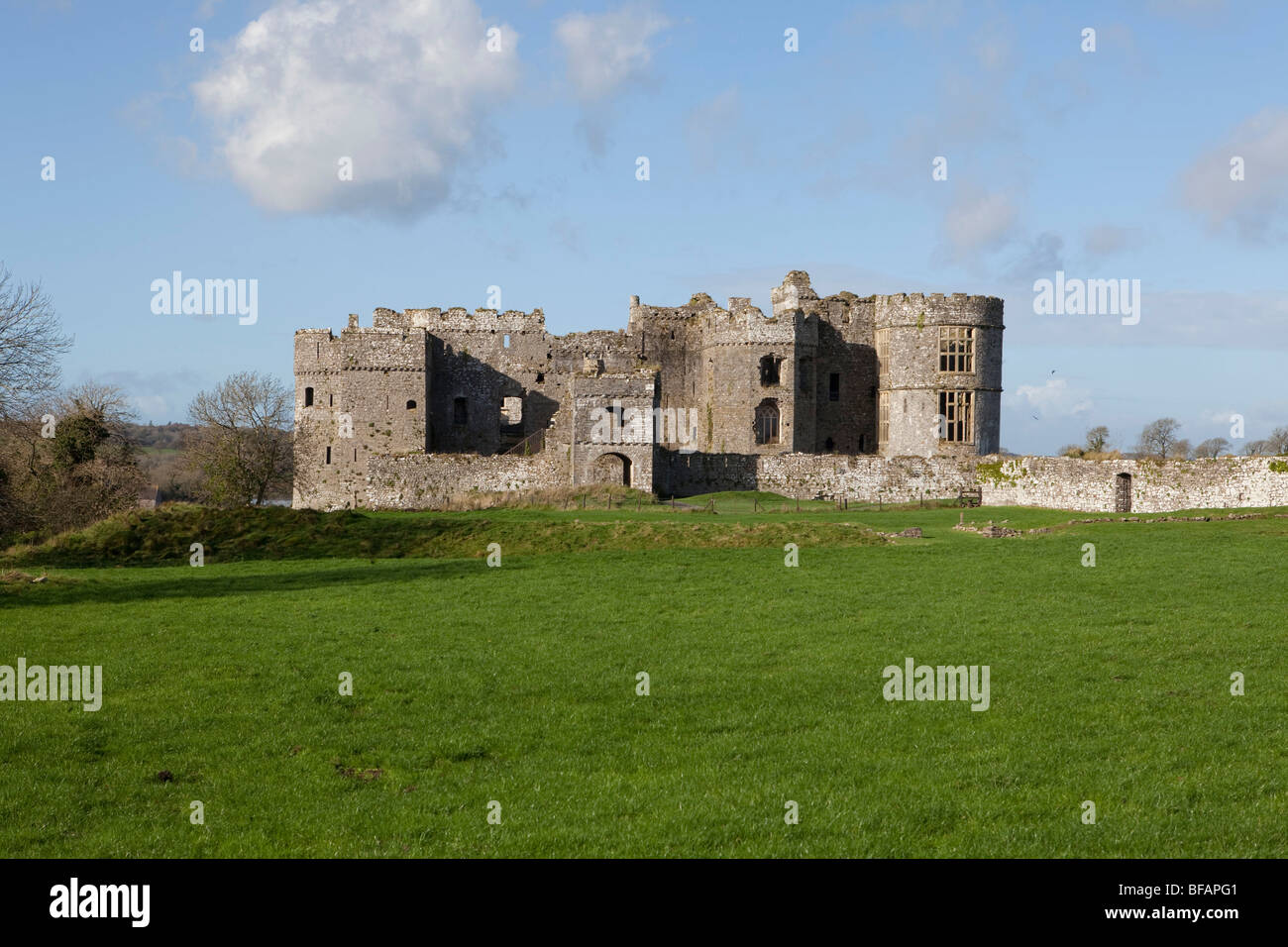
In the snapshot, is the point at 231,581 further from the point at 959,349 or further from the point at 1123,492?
the point at 959,349

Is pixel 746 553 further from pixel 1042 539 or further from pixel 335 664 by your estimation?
pixel 335 664

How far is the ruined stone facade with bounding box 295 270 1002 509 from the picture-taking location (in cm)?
5525

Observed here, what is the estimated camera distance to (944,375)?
209 feet

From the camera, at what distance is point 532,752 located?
13023 mm

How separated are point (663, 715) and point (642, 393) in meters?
40.4

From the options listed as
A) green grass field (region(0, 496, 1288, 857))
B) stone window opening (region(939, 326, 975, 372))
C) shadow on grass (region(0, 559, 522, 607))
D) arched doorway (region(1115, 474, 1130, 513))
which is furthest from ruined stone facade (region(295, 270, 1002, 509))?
green grass field (region(0, 496, 1288, 857))

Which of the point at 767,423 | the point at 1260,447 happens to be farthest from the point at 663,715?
the point at 1260,447

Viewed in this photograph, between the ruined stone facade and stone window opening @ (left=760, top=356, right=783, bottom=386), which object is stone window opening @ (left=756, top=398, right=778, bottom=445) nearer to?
the ruined stone facade

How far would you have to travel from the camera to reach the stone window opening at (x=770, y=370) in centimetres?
6350

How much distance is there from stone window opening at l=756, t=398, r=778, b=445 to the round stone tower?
6.84 meters

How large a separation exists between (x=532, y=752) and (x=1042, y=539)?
959 inches

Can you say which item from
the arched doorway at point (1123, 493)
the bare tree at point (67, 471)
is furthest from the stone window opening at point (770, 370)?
the bare tree at point (67, 471)
